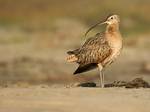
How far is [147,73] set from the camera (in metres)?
32.7

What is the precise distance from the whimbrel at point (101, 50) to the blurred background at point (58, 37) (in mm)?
7377

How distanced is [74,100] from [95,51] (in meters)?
3.40

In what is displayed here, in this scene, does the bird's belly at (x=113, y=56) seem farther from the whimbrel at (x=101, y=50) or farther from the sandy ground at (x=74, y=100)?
the sandy ground at (x=74, y=100)

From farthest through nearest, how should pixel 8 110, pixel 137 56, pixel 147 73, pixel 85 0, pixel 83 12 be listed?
pixel 85 0
pixel 83 12
pixel 137 56
pixel 147 73
pixel 8 110

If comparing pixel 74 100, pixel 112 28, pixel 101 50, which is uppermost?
pixel 112 28

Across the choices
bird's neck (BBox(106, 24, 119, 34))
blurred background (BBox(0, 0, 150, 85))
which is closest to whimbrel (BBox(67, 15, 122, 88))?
bird's neck (BBox(106, 24, 119, 34))

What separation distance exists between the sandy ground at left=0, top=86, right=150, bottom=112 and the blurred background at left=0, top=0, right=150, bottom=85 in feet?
31.1

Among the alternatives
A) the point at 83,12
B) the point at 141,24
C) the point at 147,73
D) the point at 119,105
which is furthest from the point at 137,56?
the point at 119,105

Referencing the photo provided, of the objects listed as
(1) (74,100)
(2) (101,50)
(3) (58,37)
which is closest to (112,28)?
(2) (101,50)

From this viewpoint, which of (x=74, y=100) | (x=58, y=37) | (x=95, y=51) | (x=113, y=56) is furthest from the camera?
(x=58, y=37)

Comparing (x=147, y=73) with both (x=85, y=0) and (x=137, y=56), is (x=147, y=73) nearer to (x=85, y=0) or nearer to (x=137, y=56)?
(x=137, y=56)

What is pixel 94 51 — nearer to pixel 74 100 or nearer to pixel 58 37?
pixel 74 100

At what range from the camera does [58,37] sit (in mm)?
47375

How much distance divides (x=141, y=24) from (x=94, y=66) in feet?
100
